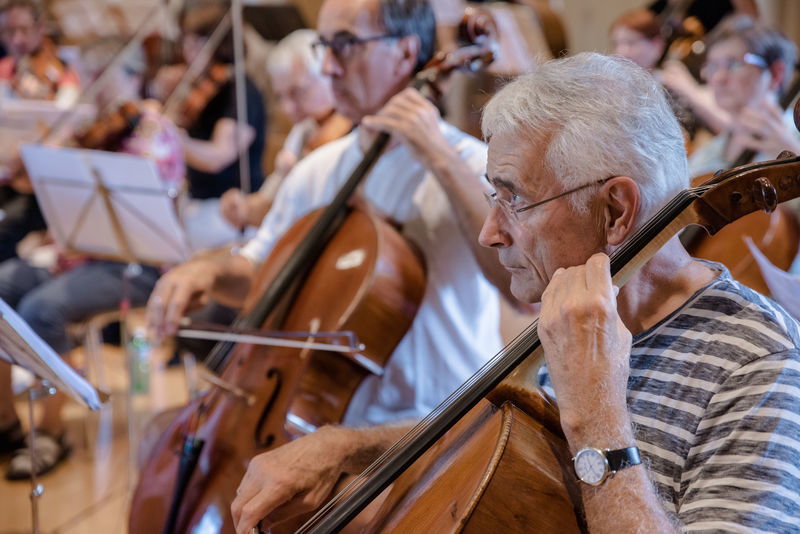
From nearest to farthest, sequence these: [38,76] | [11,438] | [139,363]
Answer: [11,438], [139,363], [38,76]

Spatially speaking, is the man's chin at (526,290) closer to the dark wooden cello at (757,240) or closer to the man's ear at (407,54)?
the dark wooden cello at (757,240)

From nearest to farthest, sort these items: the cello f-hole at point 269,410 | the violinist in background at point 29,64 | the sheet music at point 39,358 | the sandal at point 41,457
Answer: the sheet music at point 39,358 < the cello f-hole at point 269,410 < the sandal at point 41,457 < the violinist in background at point 29,64

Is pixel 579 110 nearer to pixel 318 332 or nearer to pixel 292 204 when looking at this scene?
pixel 318 332

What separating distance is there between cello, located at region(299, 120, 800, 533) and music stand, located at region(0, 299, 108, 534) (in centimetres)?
54

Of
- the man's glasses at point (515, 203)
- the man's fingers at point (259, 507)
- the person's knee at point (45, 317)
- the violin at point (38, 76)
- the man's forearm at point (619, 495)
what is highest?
the man's glasses at point (515, 203)

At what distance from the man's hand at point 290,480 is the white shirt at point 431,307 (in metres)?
0.51

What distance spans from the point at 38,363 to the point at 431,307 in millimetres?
811

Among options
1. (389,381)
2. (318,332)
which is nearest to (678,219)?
(318,332)

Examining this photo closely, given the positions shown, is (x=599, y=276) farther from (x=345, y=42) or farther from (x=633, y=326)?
(x=345, y=42)

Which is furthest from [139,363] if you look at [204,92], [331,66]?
[331,66]

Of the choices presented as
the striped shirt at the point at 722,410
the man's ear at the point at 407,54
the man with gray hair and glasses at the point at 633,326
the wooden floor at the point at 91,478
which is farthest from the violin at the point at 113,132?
the striped shirt at the point at 722,410

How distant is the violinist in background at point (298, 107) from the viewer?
324 centimetres

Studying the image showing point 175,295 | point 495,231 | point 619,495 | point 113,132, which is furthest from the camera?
point 113,132

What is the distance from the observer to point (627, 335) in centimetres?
92
